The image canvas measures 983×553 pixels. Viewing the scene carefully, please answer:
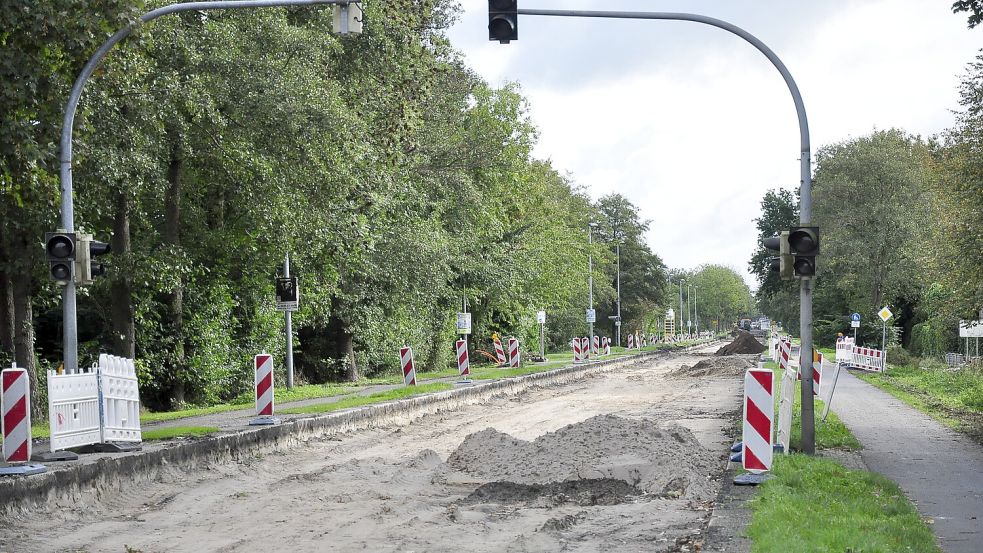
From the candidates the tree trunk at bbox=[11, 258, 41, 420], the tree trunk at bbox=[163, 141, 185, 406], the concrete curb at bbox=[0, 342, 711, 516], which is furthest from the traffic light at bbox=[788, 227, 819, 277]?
the tree trunk at bbox=[11, 258, 41, 420]

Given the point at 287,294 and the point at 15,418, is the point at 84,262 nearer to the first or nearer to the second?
the point at 15,418

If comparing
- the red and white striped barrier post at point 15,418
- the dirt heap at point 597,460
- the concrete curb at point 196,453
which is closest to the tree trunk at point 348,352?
the concrete curb at point 196,453

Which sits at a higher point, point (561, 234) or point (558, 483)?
point (561, 234)

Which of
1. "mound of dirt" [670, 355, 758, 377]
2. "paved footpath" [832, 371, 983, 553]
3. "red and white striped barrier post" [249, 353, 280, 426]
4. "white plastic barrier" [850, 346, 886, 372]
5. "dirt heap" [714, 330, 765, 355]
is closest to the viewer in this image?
"paved footpath" [832, 371, 983, 553]

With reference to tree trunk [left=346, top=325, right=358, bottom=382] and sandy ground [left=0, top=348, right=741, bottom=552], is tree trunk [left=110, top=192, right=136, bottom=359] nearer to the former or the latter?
sandy ground [left=0, top=348, right=741, bottom=552]

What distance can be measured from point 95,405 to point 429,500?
5.19m

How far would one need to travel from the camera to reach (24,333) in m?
20.0

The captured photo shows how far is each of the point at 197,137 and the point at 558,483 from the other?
13.5 m

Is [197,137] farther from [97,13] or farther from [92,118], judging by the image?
[97,13]

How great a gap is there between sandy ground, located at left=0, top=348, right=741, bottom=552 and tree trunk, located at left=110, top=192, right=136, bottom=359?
22.4 ft

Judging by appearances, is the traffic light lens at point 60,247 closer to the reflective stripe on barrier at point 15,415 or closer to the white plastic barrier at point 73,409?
the white plastic barrier at point 73,409

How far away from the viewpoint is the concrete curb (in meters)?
11.4

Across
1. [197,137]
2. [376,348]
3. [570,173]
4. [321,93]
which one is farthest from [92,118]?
[570,173]

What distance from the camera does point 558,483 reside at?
12.2m
